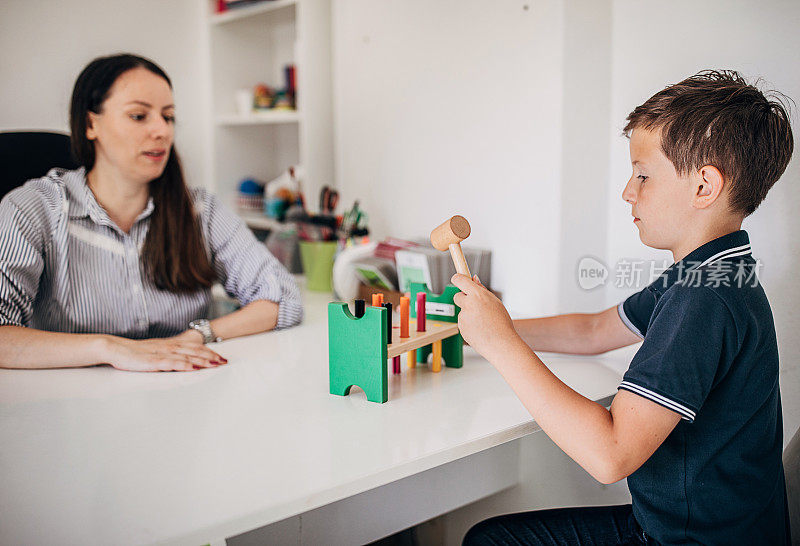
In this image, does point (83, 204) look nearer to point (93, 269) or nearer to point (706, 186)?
point (93, 269)

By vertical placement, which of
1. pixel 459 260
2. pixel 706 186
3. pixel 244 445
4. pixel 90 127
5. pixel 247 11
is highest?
pixel 247 11

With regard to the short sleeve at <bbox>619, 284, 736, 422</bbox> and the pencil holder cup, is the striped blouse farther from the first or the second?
the short sleeve at <bbox>619, 284, 736, 422</bbox>

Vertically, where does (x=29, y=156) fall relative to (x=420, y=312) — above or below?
above

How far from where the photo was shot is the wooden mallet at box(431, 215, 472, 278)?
933 millimetres

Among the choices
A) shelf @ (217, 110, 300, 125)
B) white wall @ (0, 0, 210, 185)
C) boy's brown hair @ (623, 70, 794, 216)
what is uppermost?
white wall @ (0, 0, 210, 185)

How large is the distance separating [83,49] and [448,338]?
165 centimetres

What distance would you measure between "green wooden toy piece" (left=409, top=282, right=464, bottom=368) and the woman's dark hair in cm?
54

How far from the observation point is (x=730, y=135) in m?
0.81

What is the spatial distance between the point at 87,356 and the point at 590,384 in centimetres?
82

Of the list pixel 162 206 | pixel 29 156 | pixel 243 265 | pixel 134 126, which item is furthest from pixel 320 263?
pixel 29 156

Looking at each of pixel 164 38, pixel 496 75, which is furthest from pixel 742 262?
pixel 164 38

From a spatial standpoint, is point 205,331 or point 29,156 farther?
point 29,156

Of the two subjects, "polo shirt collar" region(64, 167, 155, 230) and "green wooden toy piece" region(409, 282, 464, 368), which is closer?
"green wooden toy piece" region(409, 282, 464, 368)

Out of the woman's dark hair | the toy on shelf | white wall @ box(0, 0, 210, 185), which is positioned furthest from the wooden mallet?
white wall @ box(0, 0, 210, 185)
